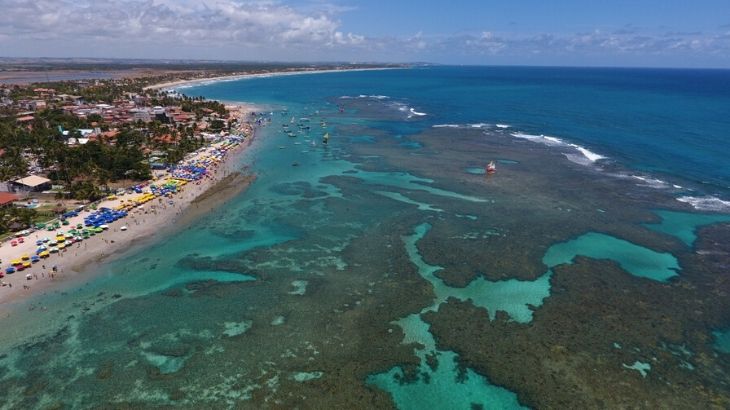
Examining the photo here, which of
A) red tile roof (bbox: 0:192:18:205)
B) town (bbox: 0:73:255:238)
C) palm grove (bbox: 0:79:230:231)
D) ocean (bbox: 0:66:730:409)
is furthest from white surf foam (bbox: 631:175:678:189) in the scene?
red tile roof (bbox: 0:192:18:205)

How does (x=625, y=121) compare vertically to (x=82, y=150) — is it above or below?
above

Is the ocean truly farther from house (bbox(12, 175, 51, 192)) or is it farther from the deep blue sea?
house (bbox(12, 175, 51, 192))

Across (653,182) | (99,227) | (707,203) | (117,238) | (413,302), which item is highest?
(653,182)

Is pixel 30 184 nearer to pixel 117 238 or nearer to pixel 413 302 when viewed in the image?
pixel 117 238

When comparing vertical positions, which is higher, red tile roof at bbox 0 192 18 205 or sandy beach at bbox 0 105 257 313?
red tile roof at bbox 0 192 18 205

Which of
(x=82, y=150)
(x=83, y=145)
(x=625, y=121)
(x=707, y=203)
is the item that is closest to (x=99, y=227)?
(x=82, y=150)

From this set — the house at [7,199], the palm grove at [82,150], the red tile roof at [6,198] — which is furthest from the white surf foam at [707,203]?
the red tile roof at [6,198]

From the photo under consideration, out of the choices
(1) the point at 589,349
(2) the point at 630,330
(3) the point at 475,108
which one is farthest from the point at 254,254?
(3) the point at 475,108
